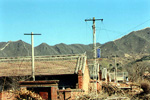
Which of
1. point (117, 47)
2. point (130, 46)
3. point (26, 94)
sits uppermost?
point (130, 46)

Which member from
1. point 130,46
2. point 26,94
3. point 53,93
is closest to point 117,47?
point 130,46

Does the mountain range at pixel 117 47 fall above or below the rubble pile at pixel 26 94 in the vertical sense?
above

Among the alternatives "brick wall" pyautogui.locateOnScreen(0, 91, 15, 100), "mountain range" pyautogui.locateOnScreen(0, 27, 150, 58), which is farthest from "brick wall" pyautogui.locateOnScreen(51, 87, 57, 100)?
"mountain range" pyautogui.locateOnScreen(0, 27, 150, 58)

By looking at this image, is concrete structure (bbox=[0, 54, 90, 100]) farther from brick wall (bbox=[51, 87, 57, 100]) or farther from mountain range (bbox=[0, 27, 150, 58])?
mountain range (bbox=[0, 27, 150, 58])

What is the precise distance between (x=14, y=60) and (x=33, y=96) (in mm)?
23554

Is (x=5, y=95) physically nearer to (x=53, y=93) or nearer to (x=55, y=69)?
(x=53, y=93)

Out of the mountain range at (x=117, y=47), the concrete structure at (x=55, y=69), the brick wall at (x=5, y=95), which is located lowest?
the brick wall at (x=5, y=95)

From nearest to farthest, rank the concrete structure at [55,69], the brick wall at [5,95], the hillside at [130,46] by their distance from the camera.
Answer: the brick wall at [5,95] < the concrete structure at [55,69] < the hillside at [130,46]

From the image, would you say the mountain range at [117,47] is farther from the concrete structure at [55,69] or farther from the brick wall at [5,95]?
the brick wall at [5,95]

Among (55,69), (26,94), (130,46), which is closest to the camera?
(26,94)

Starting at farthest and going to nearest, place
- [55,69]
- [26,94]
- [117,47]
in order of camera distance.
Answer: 1. [117,47]
2. [55,69]
3. [26,94]

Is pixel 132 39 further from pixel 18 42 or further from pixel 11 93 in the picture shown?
pixel 11 93

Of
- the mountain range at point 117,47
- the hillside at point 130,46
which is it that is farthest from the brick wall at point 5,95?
the hillside at point 130,46

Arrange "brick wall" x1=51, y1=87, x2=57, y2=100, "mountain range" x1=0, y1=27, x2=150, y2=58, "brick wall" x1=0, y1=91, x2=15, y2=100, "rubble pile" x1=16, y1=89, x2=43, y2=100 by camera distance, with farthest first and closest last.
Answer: "mountain range" x1=0, y1=27, x2=150, y2=58 < "brick wall" x1=0, y1=91, x2=15, y2=100 < "brick wall" x1=51, y1=87, x2=57, y2=100 < "rubble pile" x1=16, y1=89, x2=43, y2=100
